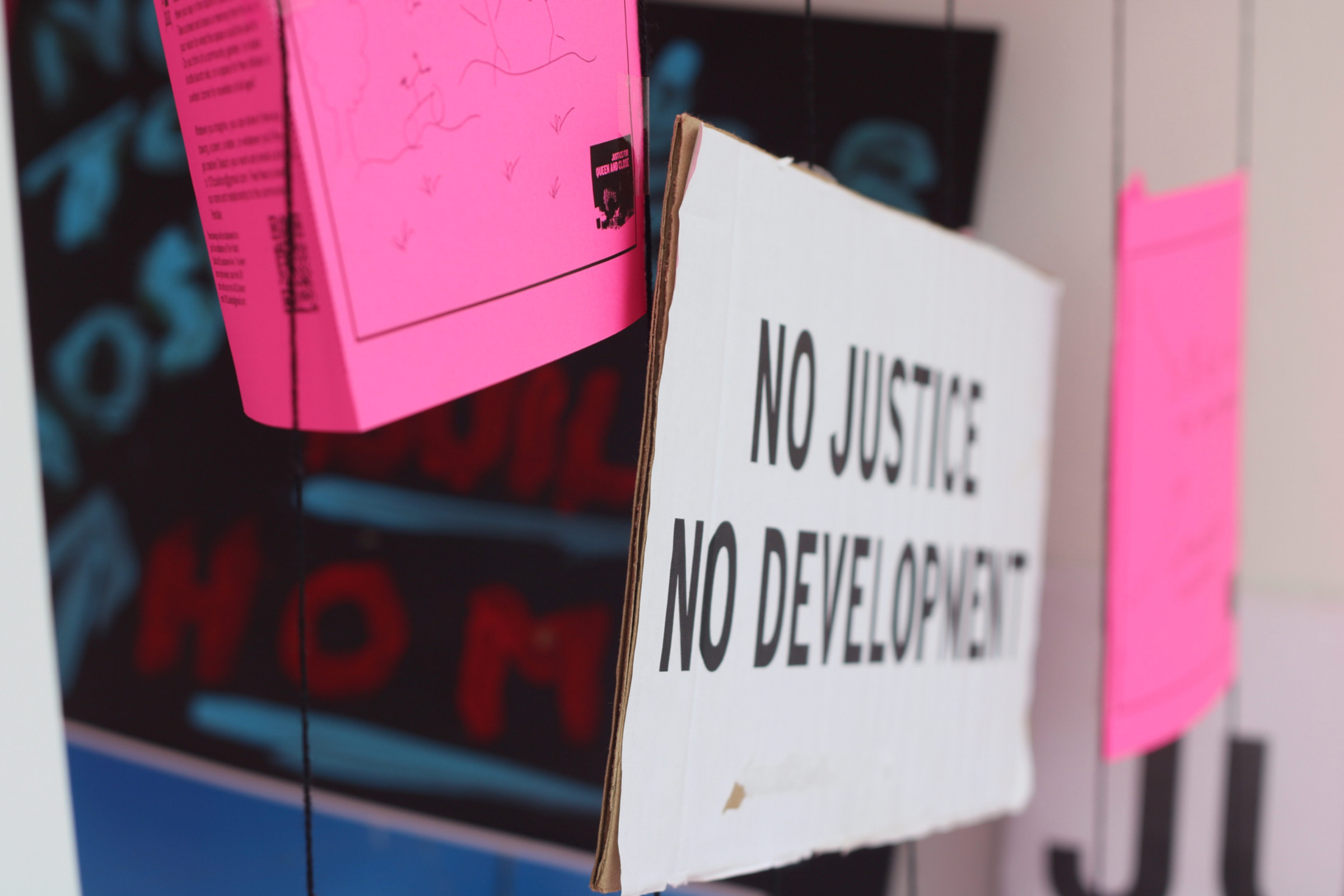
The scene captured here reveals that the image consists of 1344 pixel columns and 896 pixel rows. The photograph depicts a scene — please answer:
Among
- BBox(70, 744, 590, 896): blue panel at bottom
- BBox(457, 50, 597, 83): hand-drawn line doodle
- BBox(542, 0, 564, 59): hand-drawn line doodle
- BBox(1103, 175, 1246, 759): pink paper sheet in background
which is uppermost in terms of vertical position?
BBox(542, 0, 564, 59): hand-drawn line doodle

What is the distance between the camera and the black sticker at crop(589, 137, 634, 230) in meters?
0.41

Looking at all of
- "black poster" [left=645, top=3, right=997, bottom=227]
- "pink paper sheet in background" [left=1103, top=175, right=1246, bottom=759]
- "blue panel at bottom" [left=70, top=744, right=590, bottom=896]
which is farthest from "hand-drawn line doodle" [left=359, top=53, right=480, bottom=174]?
"blue panel at bottom" [left=70, top=744, right=590, bottom=896]

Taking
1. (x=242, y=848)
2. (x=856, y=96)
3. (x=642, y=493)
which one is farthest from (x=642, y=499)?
(x=242, y=848)

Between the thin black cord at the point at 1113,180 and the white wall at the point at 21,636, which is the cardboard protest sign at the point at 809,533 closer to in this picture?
the white wall at the point at 21,636

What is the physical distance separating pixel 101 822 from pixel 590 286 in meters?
1.32

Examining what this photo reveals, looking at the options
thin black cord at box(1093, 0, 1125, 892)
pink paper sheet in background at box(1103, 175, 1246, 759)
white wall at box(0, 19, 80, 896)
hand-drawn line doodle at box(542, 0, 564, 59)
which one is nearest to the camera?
white wall at box(0, 19, 80, 896)

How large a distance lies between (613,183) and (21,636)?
271 millimetres

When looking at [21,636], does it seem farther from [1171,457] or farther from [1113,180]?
[1113,180]

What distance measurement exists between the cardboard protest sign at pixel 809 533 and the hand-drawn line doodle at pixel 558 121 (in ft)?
0.15

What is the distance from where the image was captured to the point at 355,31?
33 cm

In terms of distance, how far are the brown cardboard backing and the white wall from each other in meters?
0.19

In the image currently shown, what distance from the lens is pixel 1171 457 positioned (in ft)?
2.67

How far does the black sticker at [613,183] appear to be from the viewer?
0.41 meters

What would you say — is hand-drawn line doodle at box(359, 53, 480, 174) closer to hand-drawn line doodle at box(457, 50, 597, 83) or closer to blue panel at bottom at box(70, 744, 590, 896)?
hand-drawn line doodle at box(457, 50, 597, 83)
